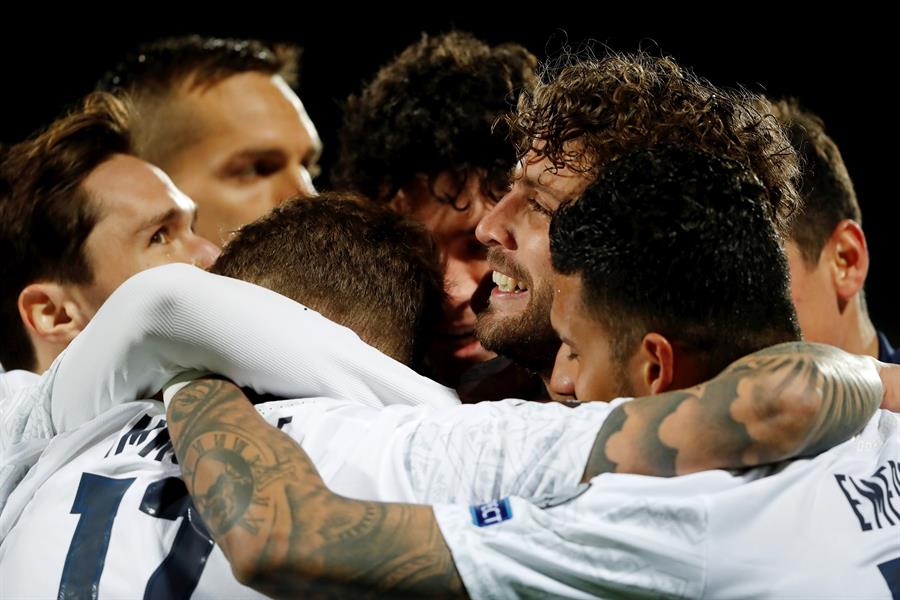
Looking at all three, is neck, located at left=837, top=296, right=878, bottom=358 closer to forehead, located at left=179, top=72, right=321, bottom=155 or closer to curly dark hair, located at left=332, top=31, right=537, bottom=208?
curly dark hair, located at left=332, top=31, right=537, bottom=208

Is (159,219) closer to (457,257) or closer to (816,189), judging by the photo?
(457,257)

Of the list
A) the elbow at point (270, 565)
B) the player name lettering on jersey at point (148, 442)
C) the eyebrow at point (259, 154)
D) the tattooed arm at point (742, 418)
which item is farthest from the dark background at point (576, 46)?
the elbow at point (270, 565)

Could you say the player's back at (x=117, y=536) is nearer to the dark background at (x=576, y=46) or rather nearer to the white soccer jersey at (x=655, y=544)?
the white soccer jersey at (x=655, y=544)

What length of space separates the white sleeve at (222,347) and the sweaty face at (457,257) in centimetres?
81

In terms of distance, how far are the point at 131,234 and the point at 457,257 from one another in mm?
729

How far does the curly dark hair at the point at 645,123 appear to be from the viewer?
5.86 feet

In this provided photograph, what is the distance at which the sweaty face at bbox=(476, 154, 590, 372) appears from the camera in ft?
6.13

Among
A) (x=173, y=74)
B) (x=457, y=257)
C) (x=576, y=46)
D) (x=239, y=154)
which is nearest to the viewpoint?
(x=457, y=257)

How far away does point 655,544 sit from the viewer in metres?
1.25

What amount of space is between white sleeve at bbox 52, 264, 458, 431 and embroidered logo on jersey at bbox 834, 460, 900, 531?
57 cm

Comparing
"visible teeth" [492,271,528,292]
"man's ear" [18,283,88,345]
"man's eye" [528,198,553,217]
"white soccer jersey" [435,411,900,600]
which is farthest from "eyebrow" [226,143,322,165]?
"white soccer jersey" [435,411,900,600]

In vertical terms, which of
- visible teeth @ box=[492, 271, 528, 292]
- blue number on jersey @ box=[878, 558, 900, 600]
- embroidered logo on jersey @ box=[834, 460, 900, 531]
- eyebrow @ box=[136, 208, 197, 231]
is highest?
embroidered logo on jersey @ box=[834, 460, 900, 531]

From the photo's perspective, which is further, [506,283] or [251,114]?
[251,114]

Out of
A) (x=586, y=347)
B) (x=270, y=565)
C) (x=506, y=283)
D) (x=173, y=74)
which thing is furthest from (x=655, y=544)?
(x=173, y=74)
